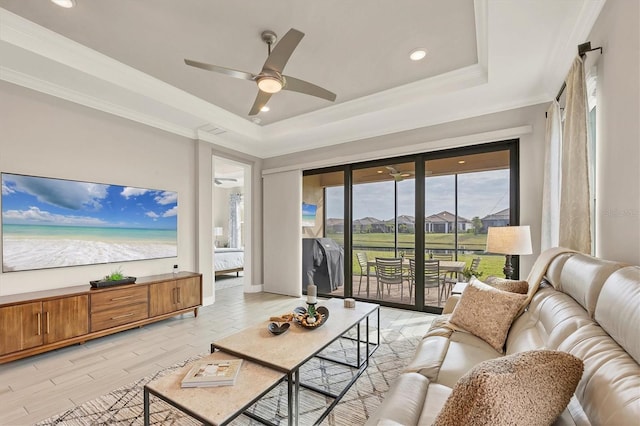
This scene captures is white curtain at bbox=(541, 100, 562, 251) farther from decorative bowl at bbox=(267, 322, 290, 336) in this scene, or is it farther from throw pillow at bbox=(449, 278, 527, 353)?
decorative bowl at bbox=(267, 322, 290, 336)

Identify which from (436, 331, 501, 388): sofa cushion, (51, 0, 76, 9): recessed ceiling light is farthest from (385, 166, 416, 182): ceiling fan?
(51, 0, 76, 9): recessed ceiling light

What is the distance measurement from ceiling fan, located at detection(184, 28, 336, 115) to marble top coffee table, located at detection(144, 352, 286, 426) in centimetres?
212

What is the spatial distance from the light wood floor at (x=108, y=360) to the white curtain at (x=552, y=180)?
1737 mm

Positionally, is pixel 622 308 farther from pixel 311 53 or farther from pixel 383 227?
pixel 383 227

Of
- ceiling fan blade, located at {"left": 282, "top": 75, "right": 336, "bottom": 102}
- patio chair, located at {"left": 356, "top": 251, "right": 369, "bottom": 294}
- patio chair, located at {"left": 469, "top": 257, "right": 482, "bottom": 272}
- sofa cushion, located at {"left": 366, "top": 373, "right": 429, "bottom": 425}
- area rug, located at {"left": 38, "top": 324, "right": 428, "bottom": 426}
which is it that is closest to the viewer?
sofa cushion, located at {"left": 366, "top": 373, "right": 429, "bottom": 425}

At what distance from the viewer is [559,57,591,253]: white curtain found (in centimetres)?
193

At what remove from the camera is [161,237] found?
160 inches

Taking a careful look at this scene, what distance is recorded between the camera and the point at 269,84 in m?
2.42

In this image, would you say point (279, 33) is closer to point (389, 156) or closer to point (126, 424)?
point (389, 156)

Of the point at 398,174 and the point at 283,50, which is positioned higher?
the point at 283,50

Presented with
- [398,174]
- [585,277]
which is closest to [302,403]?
[585,277]

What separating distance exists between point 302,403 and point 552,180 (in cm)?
308

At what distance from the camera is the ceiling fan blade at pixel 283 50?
199cm

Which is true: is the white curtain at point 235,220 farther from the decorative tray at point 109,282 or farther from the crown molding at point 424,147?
the decorative tray at point 109,282
